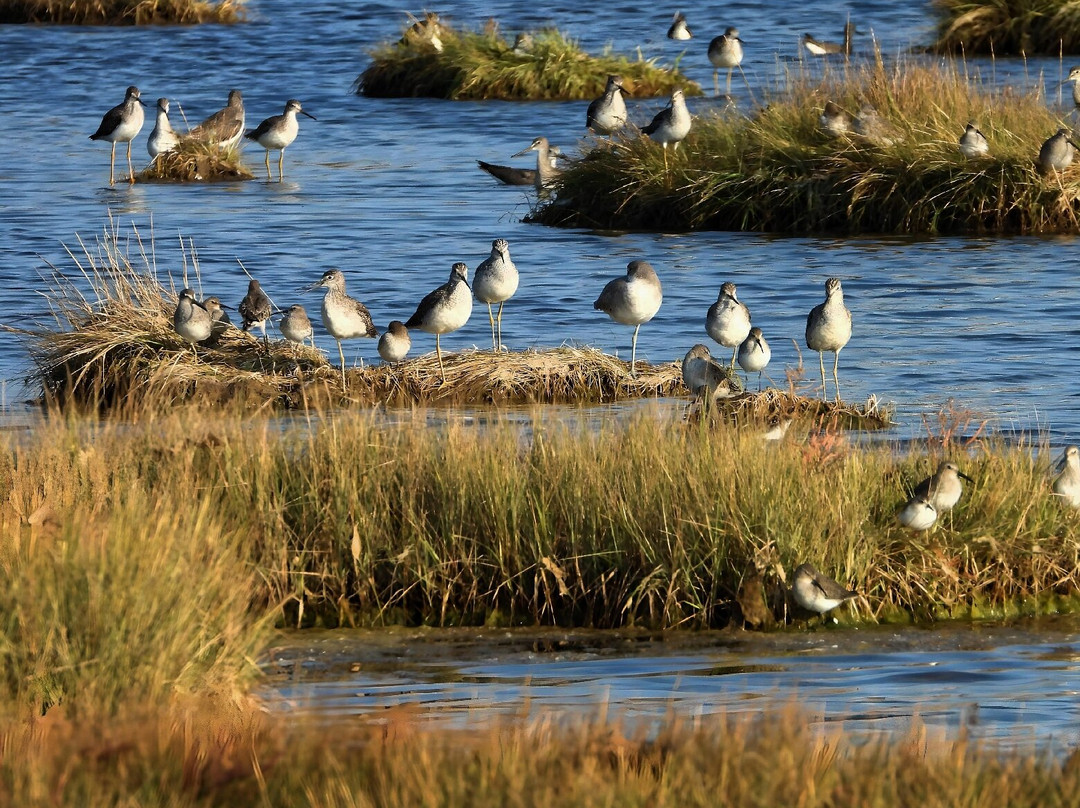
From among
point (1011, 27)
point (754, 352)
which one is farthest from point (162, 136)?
point (754, 352)

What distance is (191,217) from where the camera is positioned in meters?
27.4

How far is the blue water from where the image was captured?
712 inches

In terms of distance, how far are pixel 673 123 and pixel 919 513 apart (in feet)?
46.2

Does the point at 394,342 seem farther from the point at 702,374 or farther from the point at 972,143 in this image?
the point at 972,143

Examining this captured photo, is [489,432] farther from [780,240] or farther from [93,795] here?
[780,240]

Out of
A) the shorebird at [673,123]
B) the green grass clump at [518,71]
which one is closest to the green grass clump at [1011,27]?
the green grass clump at [518,71]

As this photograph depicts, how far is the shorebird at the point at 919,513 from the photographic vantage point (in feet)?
31.7

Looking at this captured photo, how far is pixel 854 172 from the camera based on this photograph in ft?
76.7

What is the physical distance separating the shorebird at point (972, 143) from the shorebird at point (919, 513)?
1311 cm

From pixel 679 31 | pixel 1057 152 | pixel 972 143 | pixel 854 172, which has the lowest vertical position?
pixel 854 172

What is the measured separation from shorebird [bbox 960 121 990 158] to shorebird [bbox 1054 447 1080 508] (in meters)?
12.2

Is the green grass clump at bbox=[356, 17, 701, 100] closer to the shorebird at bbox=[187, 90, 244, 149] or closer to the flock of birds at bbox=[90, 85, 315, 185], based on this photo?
the flock of birds at bbox=[90, 85, 315, 185]

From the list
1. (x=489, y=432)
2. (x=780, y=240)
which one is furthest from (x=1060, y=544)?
(x=780, y=240)

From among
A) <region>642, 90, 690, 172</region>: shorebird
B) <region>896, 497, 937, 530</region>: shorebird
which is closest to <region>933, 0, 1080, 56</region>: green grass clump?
<region>642, 90, 690, 172</region>: shorebird
